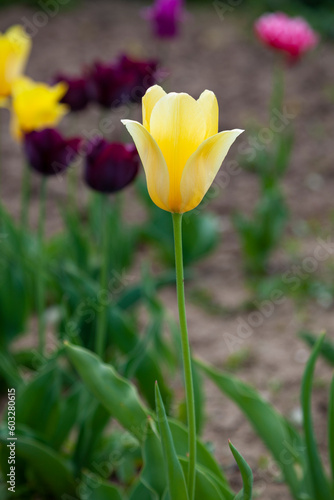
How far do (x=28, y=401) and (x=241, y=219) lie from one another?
134 centimetres

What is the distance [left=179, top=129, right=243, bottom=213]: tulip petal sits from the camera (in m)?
0.83

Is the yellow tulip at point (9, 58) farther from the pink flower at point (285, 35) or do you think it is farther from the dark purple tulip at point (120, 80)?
the pink flower at point (285, 35)

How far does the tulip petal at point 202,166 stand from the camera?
2.74ft

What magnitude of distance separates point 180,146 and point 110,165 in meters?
0.54

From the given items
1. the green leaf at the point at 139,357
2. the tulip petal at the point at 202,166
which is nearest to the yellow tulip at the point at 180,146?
the tulip petal at the point at 202,166

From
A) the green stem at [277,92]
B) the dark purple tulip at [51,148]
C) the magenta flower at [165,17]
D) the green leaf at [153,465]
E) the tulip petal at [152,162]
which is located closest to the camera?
the tulip petal at [152,162]

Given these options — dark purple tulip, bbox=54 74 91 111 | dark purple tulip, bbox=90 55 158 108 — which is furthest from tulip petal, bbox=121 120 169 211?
dark purple tulip, bbox=54 74 91 111

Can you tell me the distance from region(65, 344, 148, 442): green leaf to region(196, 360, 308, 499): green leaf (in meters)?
0.20

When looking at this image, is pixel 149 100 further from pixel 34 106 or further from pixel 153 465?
pixel 34 106

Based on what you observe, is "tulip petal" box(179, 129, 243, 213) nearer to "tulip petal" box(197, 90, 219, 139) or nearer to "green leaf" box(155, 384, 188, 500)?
"tulip petal" box(197, 90, 219, 139)

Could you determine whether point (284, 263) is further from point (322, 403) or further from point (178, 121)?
point (178, 121)

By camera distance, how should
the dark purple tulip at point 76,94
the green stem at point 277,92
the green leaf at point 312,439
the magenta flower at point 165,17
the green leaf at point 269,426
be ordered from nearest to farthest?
the green leaf at point 312,439 → the green leaf at point 269,426 → the dark purple tulip at point 76,94 → the magenta flower at point 165,17 → the green stem at point 277,92

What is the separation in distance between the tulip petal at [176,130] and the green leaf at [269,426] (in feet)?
1.70

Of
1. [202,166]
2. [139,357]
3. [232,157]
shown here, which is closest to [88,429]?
[139,357]
